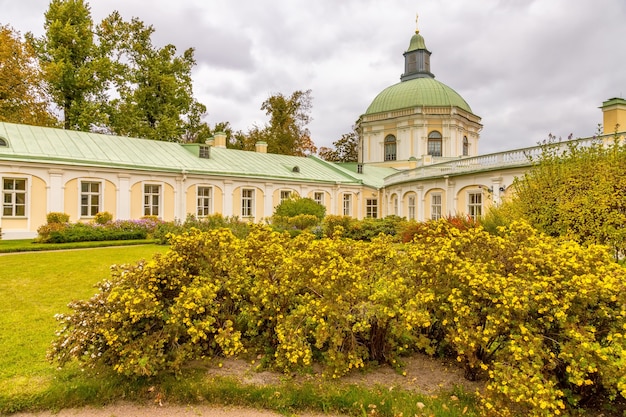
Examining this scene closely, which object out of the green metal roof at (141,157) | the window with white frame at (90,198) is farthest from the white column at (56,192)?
the window with white frame at (90,198)

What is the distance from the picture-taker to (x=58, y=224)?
16.7m

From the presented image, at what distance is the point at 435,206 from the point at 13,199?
73.2ft

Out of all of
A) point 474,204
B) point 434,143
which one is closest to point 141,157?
point 474,204

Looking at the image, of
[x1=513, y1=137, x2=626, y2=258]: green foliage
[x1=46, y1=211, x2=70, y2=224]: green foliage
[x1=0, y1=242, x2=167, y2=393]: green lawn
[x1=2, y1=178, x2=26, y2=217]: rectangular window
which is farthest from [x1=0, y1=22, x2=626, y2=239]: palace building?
[x1=513, y1=137, x2=626, y2=258]: green foliage

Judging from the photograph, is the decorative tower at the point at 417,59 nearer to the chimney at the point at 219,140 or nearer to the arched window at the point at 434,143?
the arched window at the point at 434,143

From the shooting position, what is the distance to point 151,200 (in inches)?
867

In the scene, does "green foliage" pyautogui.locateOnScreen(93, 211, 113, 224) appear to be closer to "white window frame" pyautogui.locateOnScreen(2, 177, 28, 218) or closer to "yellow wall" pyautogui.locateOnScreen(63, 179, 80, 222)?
"yellow wall" pyautogui.locateOnScreen(63, 179, 80, 222)

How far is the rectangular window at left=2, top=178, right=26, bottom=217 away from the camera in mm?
17859

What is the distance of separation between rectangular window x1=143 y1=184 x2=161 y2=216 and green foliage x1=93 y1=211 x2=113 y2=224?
228 centimetres

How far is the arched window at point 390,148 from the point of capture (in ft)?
130

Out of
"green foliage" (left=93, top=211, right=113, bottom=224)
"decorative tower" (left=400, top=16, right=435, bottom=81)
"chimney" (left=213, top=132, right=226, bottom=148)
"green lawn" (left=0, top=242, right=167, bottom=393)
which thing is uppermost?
"decorative tower" (left=400, top=16, right=435, bottom=81)

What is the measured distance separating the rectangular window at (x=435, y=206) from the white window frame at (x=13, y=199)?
71.0 feet

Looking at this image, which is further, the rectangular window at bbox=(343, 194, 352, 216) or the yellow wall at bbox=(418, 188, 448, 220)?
the rectangular window at bbox=(343, 194, 352, 216)

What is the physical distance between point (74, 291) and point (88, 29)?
98.8 ft
